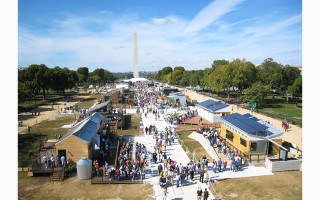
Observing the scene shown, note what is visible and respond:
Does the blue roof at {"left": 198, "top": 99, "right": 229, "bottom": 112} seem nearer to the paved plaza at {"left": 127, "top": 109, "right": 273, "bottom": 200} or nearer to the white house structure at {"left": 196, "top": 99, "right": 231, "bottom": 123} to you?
the white house structure at {"left": 196, "top": 99, "right": 231, "bottom": 123}

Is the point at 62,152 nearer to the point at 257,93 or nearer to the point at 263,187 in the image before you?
the point at 263,187

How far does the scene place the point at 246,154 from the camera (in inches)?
860

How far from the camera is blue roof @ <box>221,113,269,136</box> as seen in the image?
21812 mm

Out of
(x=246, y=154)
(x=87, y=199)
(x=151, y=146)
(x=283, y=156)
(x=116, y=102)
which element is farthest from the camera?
(x=116, y=102)

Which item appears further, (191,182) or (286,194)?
(191,182)

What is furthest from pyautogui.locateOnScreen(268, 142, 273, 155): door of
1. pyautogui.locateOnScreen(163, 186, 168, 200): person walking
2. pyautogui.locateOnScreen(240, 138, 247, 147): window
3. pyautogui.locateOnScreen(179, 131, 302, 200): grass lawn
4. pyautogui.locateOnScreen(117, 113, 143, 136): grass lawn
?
pyautogui.locateOnScreen(117, 113, 143, 136): grass lawn

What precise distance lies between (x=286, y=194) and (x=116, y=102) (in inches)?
1805

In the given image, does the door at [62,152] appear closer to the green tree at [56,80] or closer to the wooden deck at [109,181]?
the wooden deck at [109,181]

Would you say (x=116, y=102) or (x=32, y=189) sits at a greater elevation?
(x=116, y=102)

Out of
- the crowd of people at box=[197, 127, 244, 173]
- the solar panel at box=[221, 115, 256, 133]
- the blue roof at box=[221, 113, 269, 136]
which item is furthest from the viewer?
the solar panel at box=[221, 115, 256, 133]

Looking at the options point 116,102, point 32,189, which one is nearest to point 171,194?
point 32,189

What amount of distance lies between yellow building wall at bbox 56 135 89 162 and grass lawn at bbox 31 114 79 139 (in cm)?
1029
